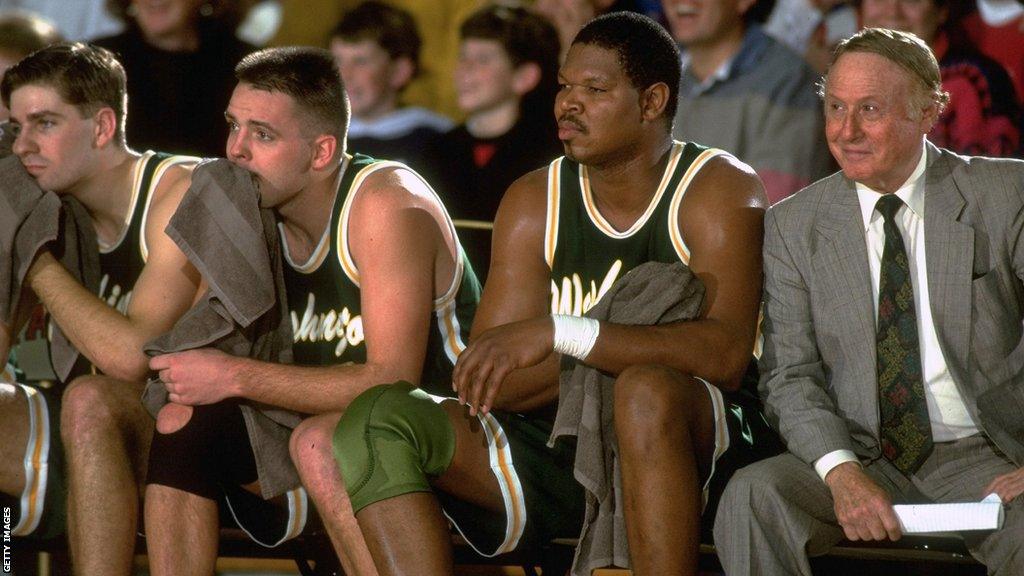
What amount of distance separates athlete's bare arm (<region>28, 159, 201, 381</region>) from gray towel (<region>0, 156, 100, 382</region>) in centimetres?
5

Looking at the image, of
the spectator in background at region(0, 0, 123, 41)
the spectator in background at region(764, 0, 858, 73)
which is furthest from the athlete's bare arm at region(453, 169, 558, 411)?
the spectator in background at region(0, 0, 123, 41)

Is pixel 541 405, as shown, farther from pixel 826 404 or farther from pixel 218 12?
pixel 218 12

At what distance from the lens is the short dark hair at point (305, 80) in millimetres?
2975

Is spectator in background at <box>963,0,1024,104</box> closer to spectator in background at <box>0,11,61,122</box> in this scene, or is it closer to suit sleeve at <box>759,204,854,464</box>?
suit sleeve at <box>759,204,854,464</box>

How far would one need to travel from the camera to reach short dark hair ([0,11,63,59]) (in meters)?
4.21

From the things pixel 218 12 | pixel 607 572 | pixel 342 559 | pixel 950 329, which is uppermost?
pixel 218 12

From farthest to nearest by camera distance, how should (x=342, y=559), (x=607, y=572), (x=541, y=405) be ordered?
1. (x=607, y=572)
2. (x=541, y=405)
3. (x=342, y=559)

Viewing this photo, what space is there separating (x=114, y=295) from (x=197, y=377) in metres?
0.69

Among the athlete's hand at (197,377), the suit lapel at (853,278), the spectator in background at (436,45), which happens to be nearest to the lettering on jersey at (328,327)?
the athlete's hand at (197,377)

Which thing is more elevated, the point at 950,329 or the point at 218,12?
the point at 218,12

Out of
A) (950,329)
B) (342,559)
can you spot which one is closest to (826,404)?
(950,329)

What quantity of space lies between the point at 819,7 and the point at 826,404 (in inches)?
72.3

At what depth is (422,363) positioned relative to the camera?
109 inches

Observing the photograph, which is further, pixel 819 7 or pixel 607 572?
pixel 819 7
